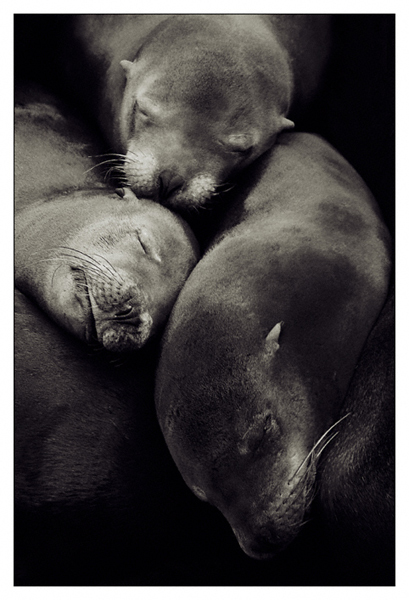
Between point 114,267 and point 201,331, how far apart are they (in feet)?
1.40

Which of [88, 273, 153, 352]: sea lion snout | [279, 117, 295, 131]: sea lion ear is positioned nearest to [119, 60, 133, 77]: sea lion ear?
[279, 117, 295, 131]: sea lion ear

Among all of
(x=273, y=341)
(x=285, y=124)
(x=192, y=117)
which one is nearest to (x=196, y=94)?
(x=192, y=117)

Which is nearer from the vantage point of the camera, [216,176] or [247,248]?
[247,248]

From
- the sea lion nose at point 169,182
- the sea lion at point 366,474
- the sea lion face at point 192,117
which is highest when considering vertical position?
the sea lion face at point 192,117

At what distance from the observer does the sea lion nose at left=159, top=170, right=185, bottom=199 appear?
2.40m

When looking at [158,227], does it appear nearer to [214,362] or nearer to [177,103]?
[177,103]

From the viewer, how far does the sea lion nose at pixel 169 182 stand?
94.7 inches

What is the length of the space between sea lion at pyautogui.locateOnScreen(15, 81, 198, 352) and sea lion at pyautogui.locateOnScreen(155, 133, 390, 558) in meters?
0.13

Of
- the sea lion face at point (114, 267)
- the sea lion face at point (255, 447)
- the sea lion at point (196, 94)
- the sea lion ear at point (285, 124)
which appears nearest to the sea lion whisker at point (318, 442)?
the sea lion face at point (255, 447)

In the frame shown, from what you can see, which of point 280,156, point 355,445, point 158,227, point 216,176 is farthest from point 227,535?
point 280,156

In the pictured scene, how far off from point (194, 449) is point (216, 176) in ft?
3.74

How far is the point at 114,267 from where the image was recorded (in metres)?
2.21

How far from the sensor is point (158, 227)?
2.44 meters

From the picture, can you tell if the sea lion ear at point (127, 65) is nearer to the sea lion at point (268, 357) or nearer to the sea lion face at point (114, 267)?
the sea lion face at point (114, 267)
